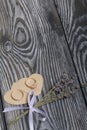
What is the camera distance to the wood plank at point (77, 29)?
57.6 inches

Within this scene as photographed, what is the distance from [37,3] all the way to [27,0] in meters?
0.05

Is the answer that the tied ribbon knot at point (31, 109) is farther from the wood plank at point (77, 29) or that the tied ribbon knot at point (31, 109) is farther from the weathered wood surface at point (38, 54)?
the wood plank at point (77, 29)

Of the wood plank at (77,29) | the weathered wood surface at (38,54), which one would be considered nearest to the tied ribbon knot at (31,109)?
the weathered wood surface at (38,54)

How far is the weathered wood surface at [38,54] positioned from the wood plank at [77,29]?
1.0 inches

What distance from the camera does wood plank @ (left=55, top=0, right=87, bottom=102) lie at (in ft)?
4.80

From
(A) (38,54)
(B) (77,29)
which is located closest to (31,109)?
(A) (38,54)

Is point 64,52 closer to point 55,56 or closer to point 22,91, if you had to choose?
point 55,56

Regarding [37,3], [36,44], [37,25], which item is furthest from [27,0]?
[36,44]

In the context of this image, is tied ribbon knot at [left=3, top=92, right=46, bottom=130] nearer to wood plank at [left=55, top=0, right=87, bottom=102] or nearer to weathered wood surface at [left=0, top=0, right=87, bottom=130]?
weathered wood surface at [left=0, top=0, right=87, bottom=130]

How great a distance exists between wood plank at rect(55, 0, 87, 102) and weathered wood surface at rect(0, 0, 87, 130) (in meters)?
0.03

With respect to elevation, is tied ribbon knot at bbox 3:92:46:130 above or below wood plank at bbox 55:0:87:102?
below

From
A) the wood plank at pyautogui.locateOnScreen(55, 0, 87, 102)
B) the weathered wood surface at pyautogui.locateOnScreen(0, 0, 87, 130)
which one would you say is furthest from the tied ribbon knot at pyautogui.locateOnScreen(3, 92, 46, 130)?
the wood plank at pyautogui.locateOnScreen(55, 0, 87, 102)

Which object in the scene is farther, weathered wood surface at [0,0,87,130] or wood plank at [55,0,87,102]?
wood plank at [55,0,87,102]

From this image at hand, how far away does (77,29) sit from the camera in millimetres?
1564
